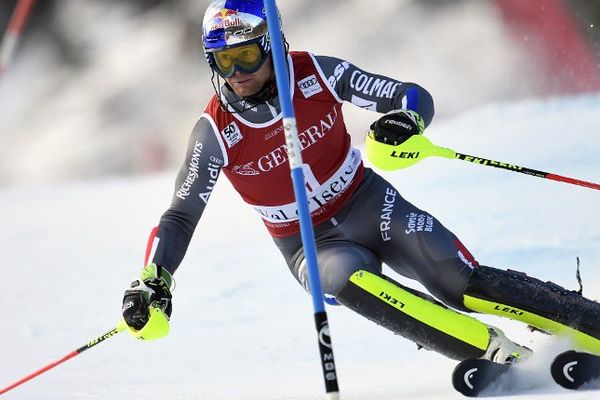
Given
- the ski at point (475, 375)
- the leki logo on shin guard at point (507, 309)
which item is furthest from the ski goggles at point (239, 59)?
the ski at point (475, 375)

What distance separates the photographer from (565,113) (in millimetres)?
10281

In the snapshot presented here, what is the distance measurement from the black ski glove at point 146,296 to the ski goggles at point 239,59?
2.65 feet

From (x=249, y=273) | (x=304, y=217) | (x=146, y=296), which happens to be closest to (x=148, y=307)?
(x=146, y=296)

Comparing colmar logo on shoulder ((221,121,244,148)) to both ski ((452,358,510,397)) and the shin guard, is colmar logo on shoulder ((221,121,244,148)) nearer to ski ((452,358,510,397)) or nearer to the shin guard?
the shin guard

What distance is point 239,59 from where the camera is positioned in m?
3.75

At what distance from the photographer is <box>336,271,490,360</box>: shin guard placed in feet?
11.1

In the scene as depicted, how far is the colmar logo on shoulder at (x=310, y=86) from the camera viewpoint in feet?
13.0

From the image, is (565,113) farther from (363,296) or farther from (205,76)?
(363,296)

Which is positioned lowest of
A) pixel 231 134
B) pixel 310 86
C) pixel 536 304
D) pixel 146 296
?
pixel 536 304

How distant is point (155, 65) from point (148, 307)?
8.49 m

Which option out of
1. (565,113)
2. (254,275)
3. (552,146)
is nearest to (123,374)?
(254,275)

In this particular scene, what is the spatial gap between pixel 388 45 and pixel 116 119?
330cm

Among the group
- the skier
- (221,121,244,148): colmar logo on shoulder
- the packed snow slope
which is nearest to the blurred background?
the packed snow slope

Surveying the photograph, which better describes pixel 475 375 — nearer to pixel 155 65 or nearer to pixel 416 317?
pixel 416 317
